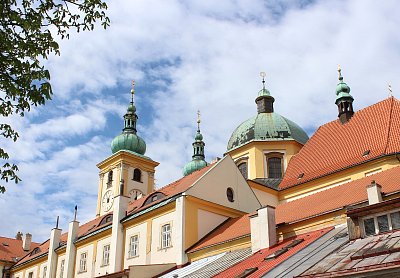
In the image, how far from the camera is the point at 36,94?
8.96m

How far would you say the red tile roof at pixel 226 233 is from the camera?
68.6 ft

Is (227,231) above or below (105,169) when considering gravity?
below

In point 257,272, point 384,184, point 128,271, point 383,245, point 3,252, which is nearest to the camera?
point 383,245

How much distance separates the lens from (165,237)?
24031 millimetres

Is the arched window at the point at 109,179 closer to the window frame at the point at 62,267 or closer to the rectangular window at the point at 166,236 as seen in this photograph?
the window frame at the point at 62,267

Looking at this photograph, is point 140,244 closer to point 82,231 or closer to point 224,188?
point 224,188

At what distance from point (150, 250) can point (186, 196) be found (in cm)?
367

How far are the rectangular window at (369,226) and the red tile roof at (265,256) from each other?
2570 mm

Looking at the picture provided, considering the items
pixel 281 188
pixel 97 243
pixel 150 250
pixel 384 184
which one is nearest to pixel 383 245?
pixel 384 184

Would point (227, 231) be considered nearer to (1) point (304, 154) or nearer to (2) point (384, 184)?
(2) point (384, 184)

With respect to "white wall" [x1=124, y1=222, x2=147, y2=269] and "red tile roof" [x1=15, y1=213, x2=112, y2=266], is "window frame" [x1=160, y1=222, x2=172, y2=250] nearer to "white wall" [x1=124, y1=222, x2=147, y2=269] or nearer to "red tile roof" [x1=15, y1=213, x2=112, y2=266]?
"white wall" [x1=124, y1=222, x2=147, y2=269]

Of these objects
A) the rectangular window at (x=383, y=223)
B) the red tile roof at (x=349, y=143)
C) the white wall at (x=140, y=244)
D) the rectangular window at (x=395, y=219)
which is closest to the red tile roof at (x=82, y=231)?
the white wall at (x=140, y=244)

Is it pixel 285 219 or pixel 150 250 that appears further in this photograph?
pixel 150 250

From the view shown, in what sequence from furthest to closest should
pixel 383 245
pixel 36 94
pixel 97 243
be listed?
pixel 97 243, pixel 383 245, pixel 36 94
